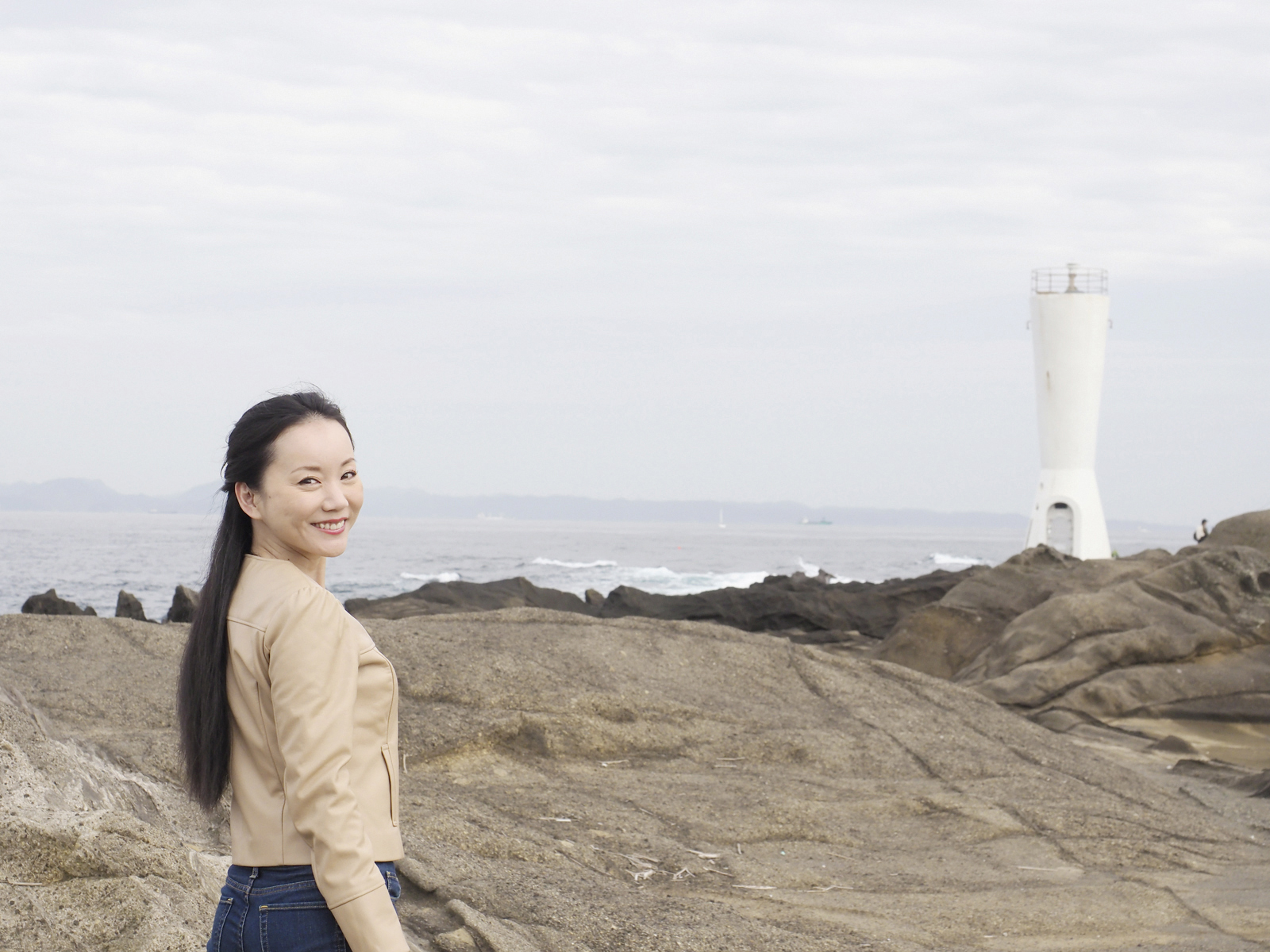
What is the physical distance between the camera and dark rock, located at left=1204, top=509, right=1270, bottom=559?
62.7ft

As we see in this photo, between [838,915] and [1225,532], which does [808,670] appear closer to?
[838,915]

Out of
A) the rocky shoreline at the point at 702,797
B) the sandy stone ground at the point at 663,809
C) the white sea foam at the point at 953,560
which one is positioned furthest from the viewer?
the white sea foam at the point at 953,560

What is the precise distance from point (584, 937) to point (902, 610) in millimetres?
15431

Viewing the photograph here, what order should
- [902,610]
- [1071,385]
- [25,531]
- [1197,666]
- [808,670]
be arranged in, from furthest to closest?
1. [25,531]
2. [1071,385]
3. [902,610]
4. [1197,666]
5. [808,670]

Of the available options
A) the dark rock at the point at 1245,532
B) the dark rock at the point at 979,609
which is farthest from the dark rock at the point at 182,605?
the dark rock at the point at 1245,532

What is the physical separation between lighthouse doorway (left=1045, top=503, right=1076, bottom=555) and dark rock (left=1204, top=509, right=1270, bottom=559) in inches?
218

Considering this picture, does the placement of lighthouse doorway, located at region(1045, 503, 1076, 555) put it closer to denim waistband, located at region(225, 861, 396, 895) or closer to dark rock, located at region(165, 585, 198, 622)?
dark rock, located at region(165, 585, 198, 622)

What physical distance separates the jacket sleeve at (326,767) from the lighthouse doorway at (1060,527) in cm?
2584

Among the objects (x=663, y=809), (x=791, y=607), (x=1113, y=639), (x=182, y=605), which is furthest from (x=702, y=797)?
(x=791, y=607)

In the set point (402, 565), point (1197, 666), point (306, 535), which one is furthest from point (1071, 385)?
point (402, 565)

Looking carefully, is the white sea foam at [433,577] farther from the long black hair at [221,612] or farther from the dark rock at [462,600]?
the long black hair at [221,612]

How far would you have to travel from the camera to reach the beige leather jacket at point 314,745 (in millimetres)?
1850

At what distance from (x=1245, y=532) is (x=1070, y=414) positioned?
6.89 m

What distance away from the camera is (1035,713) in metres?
10.8
